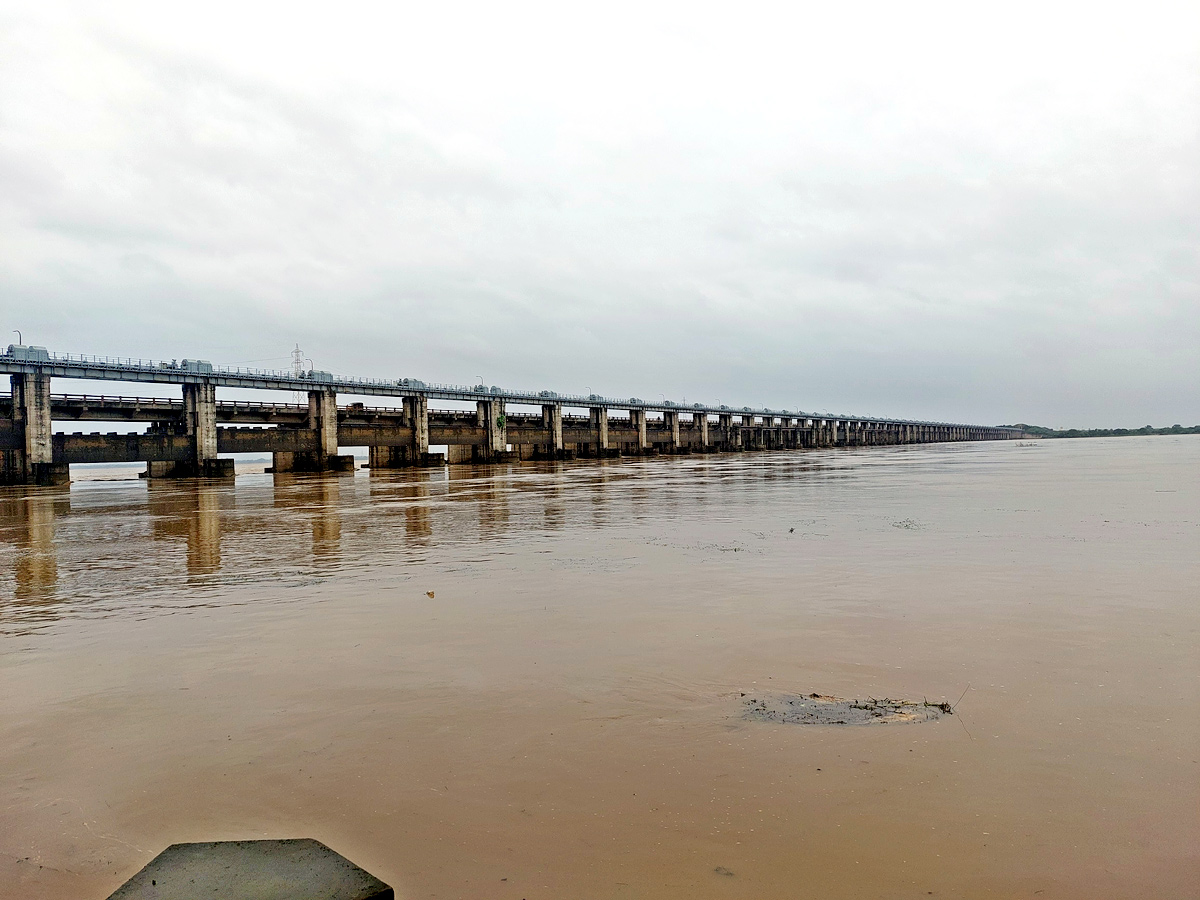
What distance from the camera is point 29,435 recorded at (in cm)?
4944

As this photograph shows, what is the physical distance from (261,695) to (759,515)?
58.9ft

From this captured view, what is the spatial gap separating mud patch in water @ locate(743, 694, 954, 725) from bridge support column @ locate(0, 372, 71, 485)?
59659 millimetres

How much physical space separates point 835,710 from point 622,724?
197cm

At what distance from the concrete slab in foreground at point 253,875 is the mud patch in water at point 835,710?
376 cm

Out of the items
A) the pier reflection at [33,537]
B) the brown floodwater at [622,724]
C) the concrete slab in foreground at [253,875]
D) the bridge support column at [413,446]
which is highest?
the bridge support column at [413,446]

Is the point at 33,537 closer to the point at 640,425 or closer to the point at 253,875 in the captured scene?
the point at 253,875

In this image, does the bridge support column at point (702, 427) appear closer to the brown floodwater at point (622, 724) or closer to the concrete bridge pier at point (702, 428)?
the concrete bridge pier at point (702, 428)

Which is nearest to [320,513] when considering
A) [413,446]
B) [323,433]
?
[323,433]

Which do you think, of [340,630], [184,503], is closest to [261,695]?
[340,630]

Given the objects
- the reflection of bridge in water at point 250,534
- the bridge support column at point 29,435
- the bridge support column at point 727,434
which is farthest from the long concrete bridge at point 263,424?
the bridge support column at point 727,434

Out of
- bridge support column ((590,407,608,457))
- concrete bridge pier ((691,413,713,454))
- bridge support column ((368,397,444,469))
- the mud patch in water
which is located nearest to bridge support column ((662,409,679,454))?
concrete bridge pier ((691,413,713,454))

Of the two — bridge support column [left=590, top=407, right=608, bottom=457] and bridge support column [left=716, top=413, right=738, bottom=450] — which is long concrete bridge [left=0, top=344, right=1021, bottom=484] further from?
bridge support column [left=716, top=413, right=738, bottom=450]

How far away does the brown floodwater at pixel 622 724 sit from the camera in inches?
165

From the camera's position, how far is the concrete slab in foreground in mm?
3473
